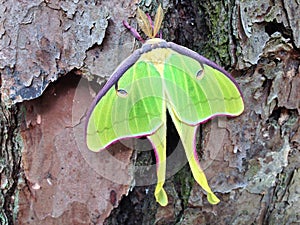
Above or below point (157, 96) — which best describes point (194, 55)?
above

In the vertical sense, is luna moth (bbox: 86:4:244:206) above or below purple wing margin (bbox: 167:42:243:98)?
below

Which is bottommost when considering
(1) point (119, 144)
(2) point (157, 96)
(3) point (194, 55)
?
(1) point (119, 144)

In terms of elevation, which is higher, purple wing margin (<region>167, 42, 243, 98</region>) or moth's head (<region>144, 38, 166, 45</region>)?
moth's head (<region>144, 38, 166, 45</region>)

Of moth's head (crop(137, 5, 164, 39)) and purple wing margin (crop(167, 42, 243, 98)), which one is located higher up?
moth's head (crop(137, 5, 164, 39))

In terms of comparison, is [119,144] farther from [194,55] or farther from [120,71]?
[194,55]

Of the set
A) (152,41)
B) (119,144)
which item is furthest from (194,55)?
(119,144)
